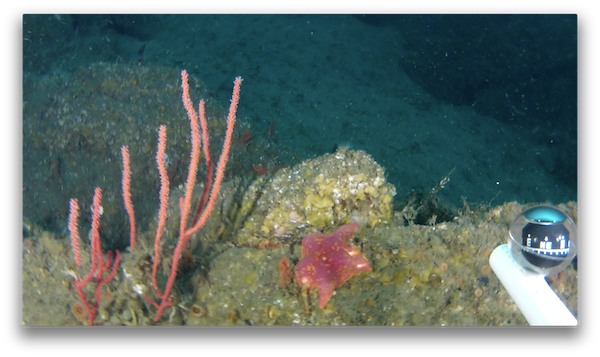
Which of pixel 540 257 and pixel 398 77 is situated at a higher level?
pixel 398 77

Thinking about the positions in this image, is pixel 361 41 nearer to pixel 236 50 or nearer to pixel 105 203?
pixel 236 50

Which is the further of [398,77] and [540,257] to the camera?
[398,77]

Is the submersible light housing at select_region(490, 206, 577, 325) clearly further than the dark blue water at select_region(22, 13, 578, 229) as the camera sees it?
No

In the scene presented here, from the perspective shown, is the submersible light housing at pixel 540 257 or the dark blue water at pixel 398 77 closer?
the submersible light housing at pixel 540 257

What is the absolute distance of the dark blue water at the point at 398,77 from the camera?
8.96 meters

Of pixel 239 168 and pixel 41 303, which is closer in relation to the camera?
pixel 41 303

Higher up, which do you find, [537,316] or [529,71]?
[529,71]

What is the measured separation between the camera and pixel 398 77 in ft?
41.7

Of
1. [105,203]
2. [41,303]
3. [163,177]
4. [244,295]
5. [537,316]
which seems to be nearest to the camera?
[537,316]

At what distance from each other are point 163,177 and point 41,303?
1753 millimetres

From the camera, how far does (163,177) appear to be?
92.4 inches

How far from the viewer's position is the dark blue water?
8.96 meters

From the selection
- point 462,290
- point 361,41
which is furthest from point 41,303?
point 361,41

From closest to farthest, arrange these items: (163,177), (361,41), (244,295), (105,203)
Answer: (163,177), (244,295), (105,203), (361,41)
